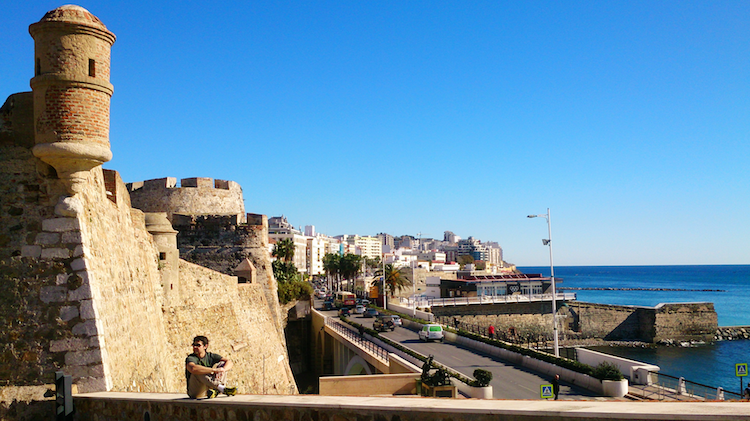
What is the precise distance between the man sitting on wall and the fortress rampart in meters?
21.4

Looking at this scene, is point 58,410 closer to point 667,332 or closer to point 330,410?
point 330,410

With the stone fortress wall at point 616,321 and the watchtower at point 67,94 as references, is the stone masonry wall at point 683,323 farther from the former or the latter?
the watchtower at point 67,94

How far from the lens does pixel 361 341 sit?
31672 mm

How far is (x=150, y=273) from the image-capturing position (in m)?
14.9

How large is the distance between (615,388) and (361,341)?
49.6 ft

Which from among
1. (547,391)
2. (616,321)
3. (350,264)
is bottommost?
(616,321)

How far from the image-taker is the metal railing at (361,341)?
27.9 metres

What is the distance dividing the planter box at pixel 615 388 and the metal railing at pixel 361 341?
10.1 m

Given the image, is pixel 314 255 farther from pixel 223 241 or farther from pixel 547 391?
pixel 547 391

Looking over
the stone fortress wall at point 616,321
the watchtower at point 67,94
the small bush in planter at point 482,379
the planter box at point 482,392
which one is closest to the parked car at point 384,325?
the small bush in planter at point 482,379

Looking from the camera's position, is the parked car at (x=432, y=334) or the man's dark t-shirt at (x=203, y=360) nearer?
the man's dark t-shirt at (x=203, y=360)

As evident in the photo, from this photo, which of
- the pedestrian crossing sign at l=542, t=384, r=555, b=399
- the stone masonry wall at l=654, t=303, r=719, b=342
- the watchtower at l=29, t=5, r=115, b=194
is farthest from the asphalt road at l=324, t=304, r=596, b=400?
the stone masonry wall at l=654, t=303, r=719, b=342

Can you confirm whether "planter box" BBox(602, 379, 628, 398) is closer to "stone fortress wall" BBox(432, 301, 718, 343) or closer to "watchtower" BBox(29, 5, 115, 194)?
"watchtower" BBox(29, 5, 115, 194)

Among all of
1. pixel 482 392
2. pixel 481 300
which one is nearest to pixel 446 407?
pixel 482 392
